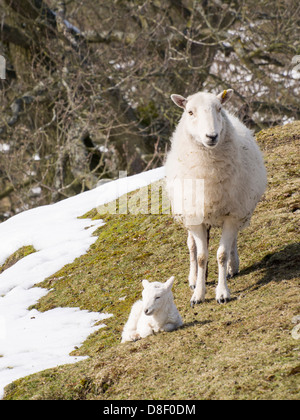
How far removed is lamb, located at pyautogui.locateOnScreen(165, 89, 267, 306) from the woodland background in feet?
22.4

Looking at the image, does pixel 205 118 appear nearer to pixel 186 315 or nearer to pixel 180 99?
pixel 180 99

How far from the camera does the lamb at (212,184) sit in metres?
5.08

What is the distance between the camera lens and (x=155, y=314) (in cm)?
443

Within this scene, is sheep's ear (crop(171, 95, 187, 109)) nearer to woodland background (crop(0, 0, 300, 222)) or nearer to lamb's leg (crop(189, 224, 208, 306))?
lamb's leg (crop(189, 224, 208, 306))

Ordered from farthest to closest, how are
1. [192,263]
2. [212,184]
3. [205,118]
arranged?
1. [192,263]
2. [212,184]
3. [205,118]

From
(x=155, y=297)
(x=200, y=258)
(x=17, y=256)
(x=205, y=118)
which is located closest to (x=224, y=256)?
(x=200, y=258)

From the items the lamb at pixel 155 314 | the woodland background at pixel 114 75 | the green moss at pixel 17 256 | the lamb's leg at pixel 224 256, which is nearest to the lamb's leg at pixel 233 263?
the lamb's leg at pixel 224 256

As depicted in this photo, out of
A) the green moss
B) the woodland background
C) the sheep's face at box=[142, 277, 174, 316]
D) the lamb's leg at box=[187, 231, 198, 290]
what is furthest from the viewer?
the woodland background

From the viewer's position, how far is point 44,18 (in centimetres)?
1345

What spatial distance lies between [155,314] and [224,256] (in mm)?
1106

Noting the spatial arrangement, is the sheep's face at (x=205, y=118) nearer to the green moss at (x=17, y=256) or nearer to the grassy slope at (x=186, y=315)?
the grassy slope at (x=186, y=315)

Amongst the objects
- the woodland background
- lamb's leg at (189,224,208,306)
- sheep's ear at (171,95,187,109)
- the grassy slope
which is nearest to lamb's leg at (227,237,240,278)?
the grassy slope

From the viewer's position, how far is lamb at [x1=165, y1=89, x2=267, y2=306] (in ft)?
16.7

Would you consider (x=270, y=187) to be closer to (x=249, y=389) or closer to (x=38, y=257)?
(x=38, y=257)
